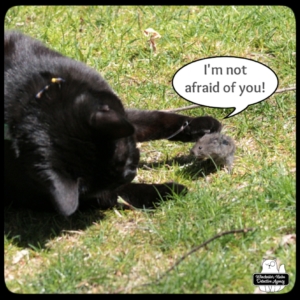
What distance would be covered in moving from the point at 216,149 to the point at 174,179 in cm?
32

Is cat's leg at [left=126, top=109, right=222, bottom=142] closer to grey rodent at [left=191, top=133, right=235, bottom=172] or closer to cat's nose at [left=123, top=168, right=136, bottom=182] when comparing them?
grey rodent at [left=191, top=133, right=235, bottom=172]

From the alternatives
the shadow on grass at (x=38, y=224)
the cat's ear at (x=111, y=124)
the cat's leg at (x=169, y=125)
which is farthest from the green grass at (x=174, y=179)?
the cat's ear at (x=111, y=124)

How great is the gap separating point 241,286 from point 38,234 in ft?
3.88

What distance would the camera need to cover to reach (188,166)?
4.10 metres

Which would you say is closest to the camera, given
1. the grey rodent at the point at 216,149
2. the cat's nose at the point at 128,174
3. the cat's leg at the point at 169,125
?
the cat's nose at the point at 128,174

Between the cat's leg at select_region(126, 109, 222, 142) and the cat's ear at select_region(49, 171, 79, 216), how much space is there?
36.5 inches

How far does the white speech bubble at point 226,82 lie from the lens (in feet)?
14.6

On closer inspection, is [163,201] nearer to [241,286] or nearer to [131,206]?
[131,206]

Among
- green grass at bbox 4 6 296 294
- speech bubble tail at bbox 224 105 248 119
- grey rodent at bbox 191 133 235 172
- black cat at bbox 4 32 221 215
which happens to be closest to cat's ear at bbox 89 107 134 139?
black cat at bbox 4 32 221 215

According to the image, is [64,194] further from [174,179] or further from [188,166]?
[188,166]

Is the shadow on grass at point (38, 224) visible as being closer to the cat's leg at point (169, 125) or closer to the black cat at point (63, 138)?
the black cat at point (63, 138)

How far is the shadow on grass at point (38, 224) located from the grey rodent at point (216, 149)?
0.71m

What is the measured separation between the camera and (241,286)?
3.10m

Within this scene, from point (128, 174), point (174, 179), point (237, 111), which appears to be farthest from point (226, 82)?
point (128, 174)
